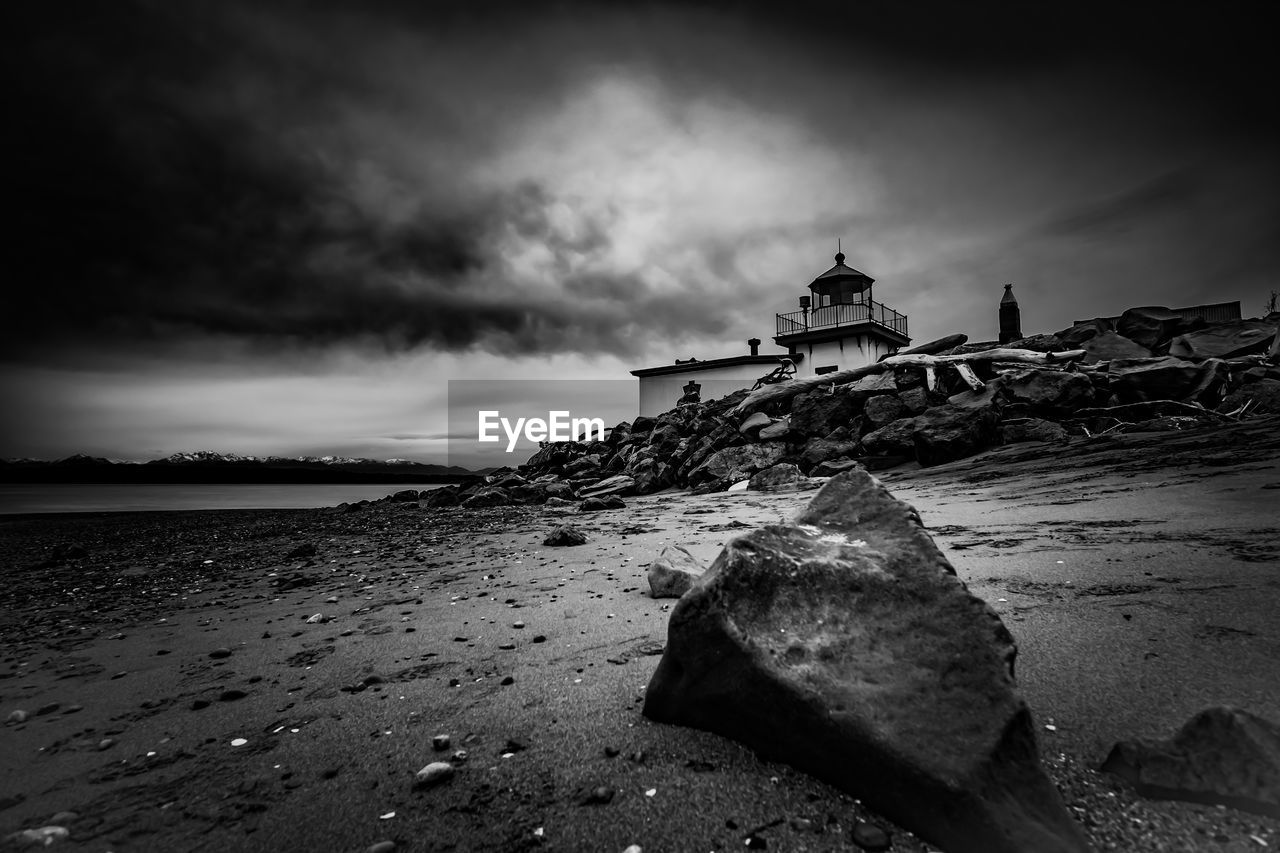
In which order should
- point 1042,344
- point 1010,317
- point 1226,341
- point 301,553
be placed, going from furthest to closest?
point 1010,317 < point 1042,344 < point 1226,341 < point 301,553

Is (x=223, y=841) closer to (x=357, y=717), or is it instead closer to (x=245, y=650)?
(x=357, y=717)

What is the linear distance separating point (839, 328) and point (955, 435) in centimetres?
1969

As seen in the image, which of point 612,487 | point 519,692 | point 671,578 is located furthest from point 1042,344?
point 519,692

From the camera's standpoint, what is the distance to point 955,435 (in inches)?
390

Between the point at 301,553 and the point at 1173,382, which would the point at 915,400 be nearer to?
the point at 1173,382

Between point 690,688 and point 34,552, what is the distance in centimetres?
1196

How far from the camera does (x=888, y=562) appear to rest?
206 cm

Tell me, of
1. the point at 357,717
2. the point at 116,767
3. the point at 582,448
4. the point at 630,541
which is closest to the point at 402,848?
the point at 357,717

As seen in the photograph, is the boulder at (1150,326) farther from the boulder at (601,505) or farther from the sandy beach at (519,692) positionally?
the boulder at (601,505)

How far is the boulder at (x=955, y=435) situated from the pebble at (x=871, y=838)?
9.74m

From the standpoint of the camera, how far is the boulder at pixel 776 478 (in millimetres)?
10523

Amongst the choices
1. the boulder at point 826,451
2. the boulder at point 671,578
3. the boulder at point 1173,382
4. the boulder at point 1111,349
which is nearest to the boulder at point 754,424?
the boulder at point 826,451

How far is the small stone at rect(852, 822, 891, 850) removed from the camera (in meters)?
1.40

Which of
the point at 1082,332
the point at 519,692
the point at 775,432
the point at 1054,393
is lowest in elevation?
the point at 519,692
